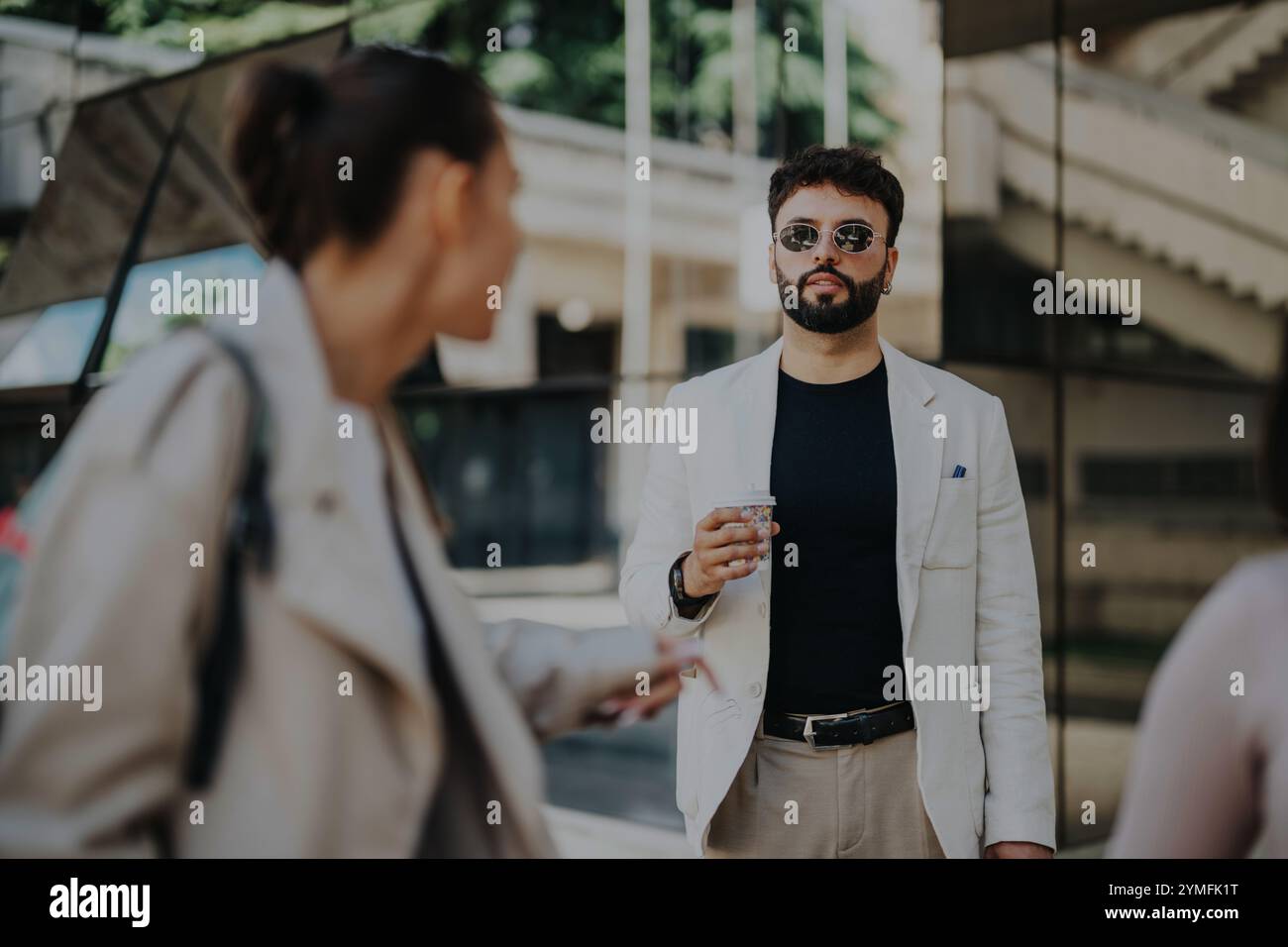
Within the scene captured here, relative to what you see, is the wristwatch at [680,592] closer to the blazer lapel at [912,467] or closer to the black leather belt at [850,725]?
the black leather belt at [850,725]

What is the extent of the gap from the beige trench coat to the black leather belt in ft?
3.36

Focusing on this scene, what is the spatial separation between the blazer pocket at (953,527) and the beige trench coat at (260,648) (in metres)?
1.23

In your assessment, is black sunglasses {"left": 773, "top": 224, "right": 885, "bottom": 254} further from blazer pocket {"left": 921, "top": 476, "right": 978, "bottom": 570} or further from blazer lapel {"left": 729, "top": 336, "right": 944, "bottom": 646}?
blazer pocket {"left": 921, "top": 476, "right": 978, "bottom": 570}

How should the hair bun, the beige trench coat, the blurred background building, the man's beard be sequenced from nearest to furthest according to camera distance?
the beige trench coat
the hair bun
the man's beard
the blurred background building

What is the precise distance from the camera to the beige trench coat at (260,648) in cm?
116

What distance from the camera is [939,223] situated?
18.2 ft

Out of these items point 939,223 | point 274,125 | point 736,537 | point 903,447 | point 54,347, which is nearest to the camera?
point 274,125

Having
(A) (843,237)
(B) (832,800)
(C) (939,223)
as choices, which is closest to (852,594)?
(B) (832,800)

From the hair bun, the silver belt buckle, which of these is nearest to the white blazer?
the silver belt buckle

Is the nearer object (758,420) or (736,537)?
(736,537)

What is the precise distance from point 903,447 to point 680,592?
0.56 m

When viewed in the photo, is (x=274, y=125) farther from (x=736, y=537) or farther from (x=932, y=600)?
(x=932, y=600)

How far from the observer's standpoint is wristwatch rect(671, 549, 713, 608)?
238 cm

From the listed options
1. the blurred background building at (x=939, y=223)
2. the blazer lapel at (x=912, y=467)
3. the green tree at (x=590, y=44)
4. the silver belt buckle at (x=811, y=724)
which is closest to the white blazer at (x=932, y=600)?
the blazer lapel at (x=912, y=467)
